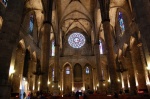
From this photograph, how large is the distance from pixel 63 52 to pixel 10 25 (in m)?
29.6

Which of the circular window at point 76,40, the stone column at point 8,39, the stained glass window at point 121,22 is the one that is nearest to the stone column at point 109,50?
the stained glass window at point 121,22

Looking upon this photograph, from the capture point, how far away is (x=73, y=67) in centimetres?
3481

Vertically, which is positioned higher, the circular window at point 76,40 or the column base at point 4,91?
the circular window at point 76,40

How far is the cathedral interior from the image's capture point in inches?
310

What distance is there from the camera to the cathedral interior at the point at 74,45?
7867 millimetres

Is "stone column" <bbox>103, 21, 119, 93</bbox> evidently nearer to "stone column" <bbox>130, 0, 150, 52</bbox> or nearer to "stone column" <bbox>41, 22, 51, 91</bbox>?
"stone column" <bbox>41, 22, 51, 91</bbox>

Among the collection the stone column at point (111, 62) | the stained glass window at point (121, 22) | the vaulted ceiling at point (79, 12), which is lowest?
the stone column at point (111, 62)

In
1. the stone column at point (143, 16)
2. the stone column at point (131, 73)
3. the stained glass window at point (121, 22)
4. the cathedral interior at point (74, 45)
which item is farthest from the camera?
the stained glass window at point (121, 22)

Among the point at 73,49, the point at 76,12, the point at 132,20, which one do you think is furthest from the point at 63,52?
the point at 132,20

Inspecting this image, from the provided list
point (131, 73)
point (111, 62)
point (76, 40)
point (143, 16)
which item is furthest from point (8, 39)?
point (76, 40)

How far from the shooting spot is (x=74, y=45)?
38.0 metres

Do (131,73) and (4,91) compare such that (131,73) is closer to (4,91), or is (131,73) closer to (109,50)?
(109,50)

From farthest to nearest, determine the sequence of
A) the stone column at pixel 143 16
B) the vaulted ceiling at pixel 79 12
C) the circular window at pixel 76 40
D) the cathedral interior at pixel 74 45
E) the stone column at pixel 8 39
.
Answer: the circular window at pixel 76 40 < the vaulted ceiling at pixel 79 12 < the cathedral interior at pixel 74 45 < the stone column at pixel 143 16 < the stone column at pixel 8 39

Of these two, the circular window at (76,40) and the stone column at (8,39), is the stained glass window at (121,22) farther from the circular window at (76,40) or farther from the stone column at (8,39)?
the stone column at (8,39)
